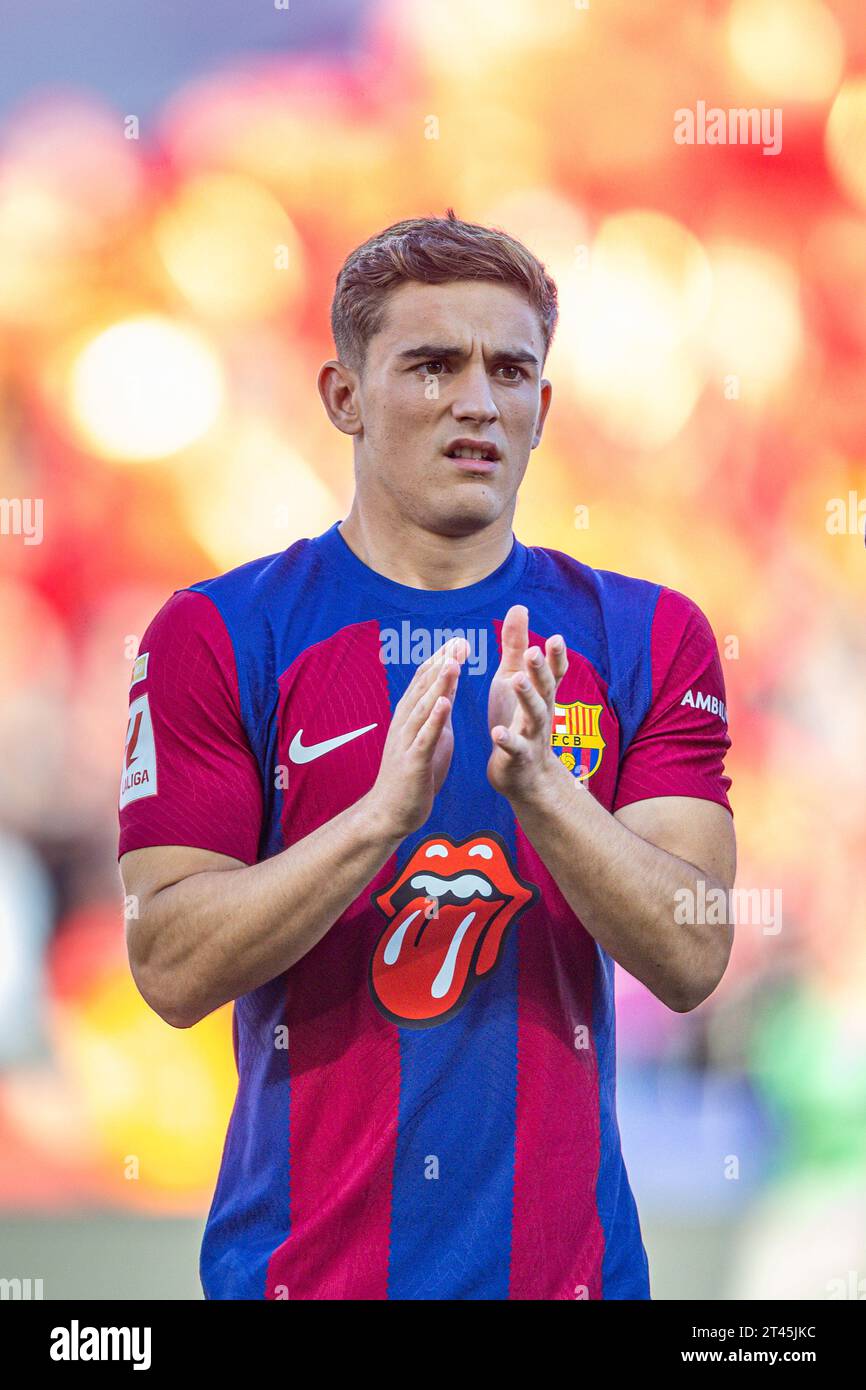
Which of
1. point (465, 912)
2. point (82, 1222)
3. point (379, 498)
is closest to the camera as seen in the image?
point (465, 912)

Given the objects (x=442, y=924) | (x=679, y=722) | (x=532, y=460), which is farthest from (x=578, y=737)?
(x=532, y=460)

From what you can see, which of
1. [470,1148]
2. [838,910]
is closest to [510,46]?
[838,910]

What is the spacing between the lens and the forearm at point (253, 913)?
4.17 ft

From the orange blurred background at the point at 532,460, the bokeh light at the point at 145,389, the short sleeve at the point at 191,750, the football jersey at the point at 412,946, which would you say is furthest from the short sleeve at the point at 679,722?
the bokeh light at the point at 145,389

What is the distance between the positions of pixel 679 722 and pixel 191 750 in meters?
0.49

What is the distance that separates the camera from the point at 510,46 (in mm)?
2576

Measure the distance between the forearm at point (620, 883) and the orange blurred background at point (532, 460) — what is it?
113 cm

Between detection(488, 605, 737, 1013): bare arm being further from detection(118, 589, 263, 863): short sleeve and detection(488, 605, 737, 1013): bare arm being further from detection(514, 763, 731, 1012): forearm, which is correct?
detection(118, 589, 263, 863): short sleeve

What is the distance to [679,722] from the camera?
1461mm

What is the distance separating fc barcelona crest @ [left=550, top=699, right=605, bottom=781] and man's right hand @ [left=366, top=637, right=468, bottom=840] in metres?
0.19

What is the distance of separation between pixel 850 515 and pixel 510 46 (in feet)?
3.44

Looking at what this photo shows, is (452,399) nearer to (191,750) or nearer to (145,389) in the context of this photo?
(191,750)

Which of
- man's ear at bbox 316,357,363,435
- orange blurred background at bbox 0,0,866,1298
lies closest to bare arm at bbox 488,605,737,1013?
man's ear at bbox 316,357,363,435
